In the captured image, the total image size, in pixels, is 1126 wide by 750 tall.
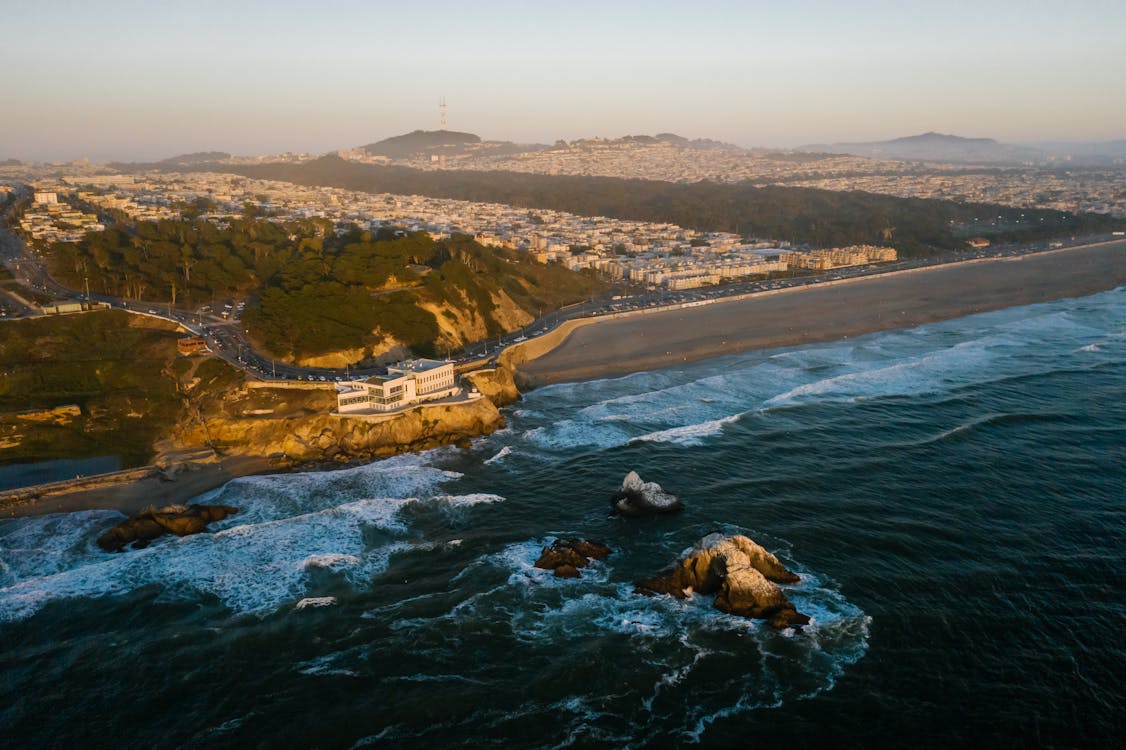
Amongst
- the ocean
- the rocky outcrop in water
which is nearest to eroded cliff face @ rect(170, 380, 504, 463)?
the ocean

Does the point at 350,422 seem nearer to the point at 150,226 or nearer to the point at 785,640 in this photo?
the point at 785,640

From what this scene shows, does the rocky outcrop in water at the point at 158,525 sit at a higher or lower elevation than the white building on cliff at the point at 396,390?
lower

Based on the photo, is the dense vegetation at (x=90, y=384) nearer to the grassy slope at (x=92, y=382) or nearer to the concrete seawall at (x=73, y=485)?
the grassy slope at (x=92, y=382)

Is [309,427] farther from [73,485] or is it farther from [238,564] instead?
[238,564]

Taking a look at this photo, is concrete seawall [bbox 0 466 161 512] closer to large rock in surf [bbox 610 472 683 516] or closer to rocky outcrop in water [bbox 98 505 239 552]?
rocky outcrop in water [bbox 98 505 239 552]

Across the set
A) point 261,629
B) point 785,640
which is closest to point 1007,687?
point 785,640

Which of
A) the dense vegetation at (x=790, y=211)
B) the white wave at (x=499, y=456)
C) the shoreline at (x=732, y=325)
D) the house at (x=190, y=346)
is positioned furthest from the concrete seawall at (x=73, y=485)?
the dense vegetation at (x=790, y=211)
